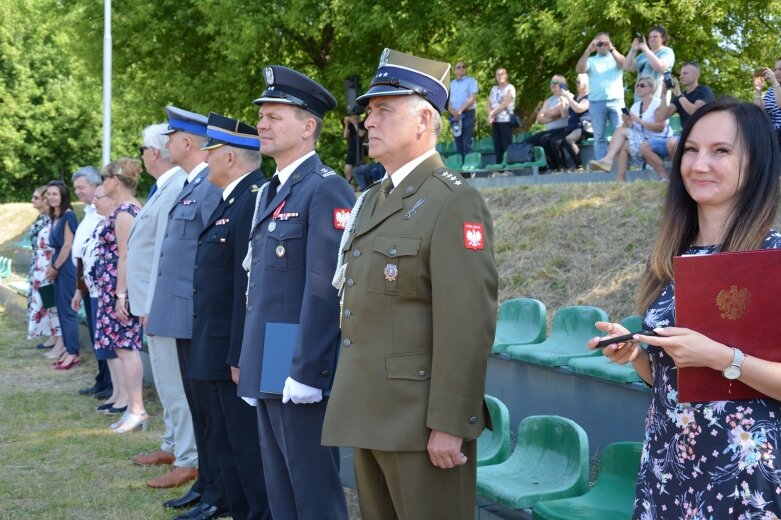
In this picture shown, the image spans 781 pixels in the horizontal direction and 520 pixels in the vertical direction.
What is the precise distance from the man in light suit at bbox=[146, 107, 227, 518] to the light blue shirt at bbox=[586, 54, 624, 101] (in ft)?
20.9

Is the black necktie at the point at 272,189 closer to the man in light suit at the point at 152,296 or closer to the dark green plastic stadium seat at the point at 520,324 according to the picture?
the man in light suit at the point at 152,296

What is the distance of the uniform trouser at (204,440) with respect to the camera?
4574 millimetres

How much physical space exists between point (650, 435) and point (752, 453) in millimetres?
296

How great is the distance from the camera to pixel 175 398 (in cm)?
543

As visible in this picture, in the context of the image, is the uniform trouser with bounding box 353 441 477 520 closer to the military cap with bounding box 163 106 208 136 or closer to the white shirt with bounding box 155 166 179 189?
the military cap with bounding box 163 106 208 136

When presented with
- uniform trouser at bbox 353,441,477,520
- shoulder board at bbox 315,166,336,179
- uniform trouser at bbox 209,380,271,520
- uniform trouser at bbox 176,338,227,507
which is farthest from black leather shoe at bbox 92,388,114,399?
uniform trouser at bbox 353,441,477,520

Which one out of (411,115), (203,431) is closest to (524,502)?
(411,115)

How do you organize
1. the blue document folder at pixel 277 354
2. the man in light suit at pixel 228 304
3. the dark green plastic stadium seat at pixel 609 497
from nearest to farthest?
1. the dark green plastic stadium seat at pixel 609 497
2. the blue document folder at pixel 277 354
3. the man in light suit at pixel 228 304

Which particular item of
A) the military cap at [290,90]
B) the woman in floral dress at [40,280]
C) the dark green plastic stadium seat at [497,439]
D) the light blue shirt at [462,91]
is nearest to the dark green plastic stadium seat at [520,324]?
the dark green plastic stadium seat at [497,439]

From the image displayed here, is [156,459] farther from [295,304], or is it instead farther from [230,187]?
[295,304]

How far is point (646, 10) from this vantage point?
52.0ft

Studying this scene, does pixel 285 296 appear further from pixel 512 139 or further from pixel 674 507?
pixel 512 139

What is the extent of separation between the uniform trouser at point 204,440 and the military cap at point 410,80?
2.17m

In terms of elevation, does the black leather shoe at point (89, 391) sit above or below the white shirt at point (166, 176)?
below
